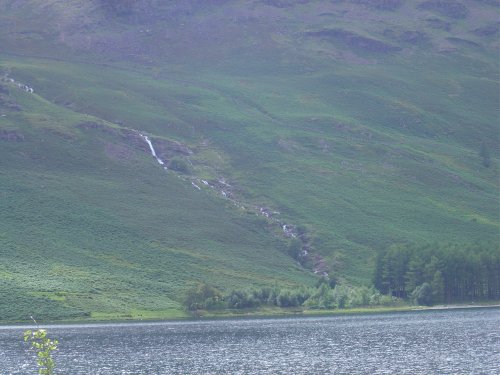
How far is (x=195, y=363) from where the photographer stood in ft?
304

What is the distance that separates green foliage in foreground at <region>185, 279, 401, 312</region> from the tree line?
442cm

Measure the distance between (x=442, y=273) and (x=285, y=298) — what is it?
3116 cm

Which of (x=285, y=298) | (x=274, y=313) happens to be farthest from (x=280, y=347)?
(x=285, y=298)

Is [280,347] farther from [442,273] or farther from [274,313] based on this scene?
[442,273]

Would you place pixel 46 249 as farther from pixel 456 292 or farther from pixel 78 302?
pixel 456 292

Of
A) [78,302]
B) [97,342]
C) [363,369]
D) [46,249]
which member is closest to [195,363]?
[363,369]

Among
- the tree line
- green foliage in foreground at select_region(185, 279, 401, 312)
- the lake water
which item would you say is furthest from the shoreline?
the lake water

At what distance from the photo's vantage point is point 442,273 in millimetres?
166750

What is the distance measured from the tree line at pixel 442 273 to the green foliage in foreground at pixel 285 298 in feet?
14.5

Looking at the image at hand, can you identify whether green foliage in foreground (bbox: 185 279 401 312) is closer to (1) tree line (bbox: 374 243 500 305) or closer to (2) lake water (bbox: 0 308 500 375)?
(1) tree line (bbox: 374 243 500 305)

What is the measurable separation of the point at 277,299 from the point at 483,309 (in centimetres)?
3940

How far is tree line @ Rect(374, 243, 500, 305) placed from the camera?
16488 centimetres

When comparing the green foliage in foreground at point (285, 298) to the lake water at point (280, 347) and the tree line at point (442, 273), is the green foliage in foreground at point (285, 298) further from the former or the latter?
the lake water at point (280, 347)

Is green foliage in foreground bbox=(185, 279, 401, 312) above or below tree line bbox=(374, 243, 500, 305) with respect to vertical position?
below
